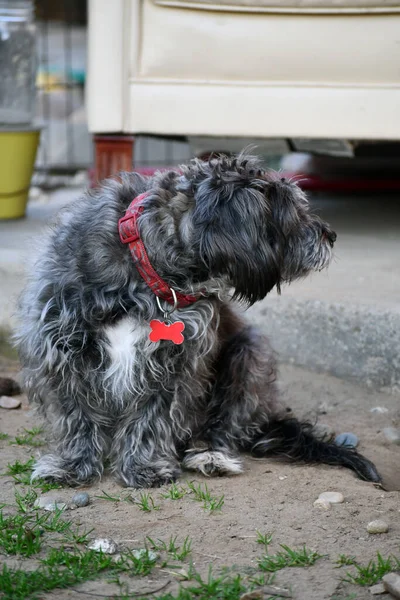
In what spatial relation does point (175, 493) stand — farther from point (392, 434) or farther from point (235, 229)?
point (392, 434)

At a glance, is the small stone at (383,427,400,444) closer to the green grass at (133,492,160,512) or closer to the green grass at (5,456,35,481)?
the green grass at (133,492,160,512)

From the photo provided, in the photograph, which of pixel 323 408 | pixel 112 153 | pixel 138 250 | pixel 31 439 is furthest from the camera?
pixel 112 153

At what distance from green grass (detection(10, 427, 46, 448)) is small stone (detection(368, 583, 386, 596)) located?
4.79 ft

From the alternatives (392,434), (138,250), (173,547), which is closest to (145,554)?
(173,547)

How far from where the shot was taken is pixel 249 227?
2656 mm

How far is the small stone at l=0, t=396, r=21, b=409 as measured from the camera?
3641 mm

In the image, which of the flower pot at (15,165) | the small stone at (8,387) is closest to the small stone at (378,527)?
the small stone at (8,387)

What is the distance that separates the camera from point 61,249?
9.48 feet

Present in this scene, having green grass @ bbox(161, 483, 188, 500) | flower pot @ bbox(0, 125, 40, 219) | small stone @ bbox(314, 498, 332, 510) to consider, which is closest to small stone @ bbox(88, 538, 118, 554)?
green grass @ bbox(161, 483, 188, 500)

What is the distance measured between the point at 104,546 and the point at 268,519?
498 mm

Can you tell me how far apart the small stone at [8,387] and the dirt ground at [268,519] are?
39 cm

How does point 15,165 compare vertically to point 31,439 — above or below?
above

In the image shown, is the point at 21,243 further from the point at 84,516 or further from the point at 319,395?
the point at 84,516

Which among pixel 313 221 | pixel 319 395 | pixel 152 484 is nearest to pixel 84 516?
pixel 152 484
